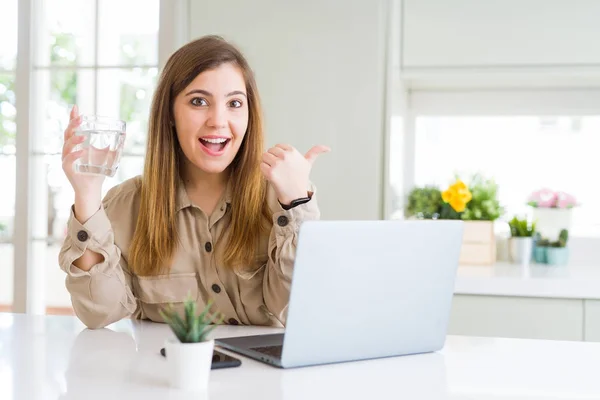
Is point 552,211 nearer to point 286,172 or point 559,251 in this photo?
point 559,251

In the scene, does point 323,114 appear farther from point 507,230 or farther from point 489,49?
point 507,230

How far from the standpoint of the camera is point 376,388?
1039 mm

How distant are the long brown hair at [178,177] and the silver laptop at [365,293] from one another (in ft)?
1.22

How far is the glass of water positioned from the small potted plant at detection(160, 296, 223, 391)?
0.45 m

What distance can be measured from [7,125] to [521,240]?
7.02 feet

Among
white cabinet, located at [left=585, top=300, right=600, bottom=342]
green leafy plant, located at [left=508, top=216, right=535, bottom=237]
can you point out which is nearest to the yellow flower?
green leafy plant, located at [left=508, top=216, right=535, bottom=237]

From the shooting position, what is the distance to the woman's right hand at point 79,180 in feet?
4.46

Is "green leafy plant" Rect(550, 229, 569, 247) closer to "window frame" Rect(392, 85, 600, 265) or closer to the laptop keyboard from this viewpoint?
"window frame" Rect(392, 85, 600, 265)

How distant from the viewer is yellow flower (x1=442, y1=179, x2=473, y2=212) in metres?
2.82

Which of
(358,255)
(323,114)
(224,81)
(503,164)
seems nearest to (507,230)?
(503,164)

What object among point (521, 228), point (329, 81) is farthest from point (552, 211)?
point (329, 81)

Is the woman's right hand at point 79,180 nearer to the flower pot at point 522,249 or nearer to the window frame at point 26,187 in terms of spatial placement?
the window frame at point 26,187

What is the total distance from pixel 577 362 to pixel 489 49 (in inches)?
66.6

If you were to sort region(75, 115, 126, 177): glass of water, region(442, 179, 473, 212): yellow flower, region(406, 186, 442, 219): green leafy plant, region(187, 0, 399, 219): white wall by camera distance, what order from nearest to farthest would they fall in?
region(75, 115, 126, 177): glass of water, region(187, 0, 399, 219): white wall, region(442, 179, 473, 212): yellow flower, region(406, 186, 442, 219): green leafy plant
